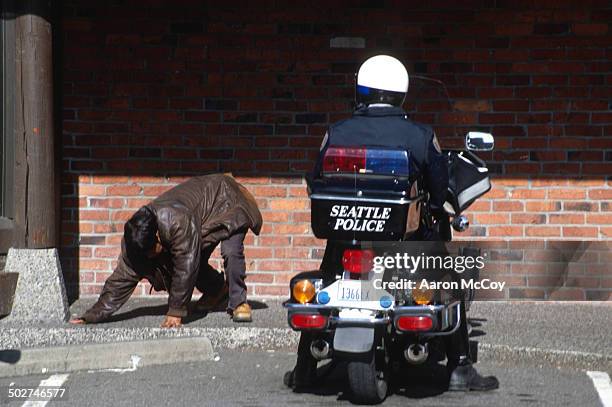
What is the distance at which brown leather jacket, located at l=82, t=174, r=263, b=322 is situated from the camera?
873 centimetres

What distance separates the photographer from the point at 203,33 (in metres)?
10.3

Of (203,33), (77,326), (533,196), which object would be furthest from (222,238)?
(533,196)

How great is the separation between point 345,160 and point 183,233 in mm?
2416

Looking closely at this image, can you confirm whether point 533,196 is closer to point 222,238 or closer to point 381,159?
point 222,238

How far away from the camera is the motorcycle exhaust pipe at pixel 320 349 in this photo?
664 centimetres

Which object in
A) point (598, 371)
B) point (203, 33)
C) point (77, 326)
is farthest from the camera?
point (203, 33)

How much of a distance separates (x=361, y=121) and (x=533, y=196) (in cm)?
381

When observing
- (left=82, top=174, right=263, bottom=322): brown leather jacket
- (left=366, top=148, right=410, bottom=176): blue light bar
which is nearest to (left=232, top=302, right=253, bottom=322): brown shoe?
(left=82, top=174, right=263, bottom=322): brown leather jacket

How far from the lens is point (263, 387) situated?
738cm

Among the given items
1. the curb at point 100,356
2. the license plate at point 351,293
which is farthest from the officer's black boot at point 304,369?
the curb at point 100,356

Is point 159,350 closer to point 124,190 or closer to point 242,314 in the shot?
point 242,314

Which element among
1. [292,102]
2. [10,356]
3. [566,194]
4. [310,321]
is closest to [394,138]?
[310,321]

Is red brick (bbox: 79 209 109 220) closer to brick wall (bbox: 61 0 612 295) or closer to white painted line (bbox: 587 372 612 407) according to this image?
brick wall (bbox: 61 0 612 295)

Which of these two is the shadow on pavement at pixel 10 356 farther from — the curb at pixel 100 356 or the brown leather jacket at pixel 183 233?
the brown leather jacket at pixel 183 233
